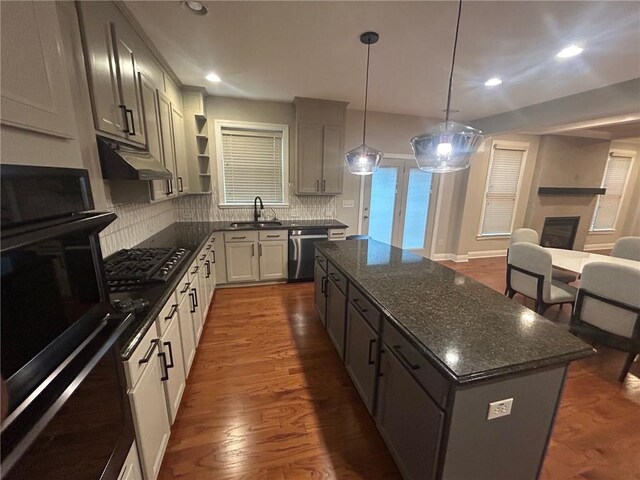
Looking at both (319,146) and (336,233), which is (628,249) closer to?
(336,233)

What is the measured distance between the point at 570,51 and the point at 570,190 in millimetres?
4531

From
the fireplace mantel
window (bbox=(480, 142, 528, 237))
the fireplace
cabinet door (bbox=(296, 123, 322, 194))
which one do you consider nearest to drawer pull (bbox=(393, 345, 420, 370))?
cabinet door (bbox=(296, 123, 322, 194))

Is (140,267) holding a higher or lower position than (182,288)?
higher

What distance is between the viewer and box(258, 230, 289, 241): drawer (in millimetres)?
3744

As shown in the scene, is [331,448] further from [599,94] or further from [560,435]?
[599,94]

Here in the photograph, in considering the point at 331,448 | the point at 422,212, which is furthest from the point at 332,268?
the point at 422,212

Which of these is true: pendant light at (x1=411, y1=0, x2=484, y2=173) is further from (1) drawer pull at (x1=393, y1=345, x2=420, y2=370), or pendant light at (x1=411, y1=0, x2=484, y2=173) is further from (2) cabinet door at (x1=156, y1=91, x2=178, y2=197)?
(2) cabinet door at (x1=156, y1=91, x2=178, y2=197)

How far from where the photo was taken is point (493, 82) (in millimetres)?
2961

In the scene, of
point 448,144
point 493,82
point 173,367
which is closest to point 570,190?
point 493,82

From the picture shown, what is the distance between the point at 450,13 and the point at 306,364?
2893mm

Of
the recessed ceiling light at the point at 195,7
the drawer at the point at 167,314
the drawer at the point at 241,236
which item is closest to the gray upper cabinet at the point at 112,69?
the recessed ceiling light at the point at 195,7

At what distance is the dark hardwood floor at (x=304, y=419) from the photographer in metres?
1.50

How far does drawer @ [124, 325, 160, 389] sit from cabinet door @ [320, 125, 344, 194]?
3.20 meters

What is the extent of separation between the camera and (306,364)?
90.8 inches
